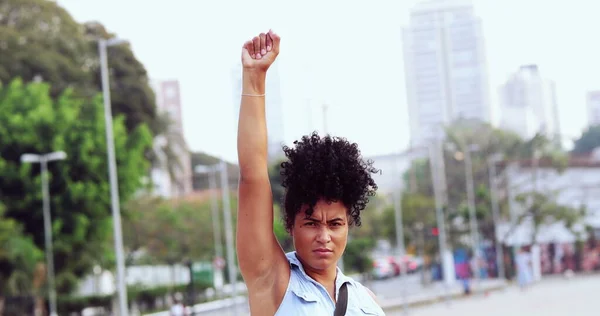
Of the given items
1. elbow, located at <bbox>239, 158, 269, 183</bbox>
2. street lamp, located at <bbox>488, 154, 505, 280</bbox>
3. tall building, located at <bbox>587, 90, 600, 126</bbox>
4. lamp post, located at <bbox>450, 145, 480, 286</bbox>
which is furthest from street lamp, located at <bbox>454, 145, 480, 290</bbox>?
tall building, located at <bbox>587, 90, 600, 126</bbox>

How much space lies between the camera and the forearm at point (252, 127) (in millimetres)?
3320

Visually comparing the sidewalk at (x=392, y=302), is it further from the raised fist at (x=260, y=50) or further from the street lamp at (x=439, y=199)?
the raised fist at (x=260, y=50)

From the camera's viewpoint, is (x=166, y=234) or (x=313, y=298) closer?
(x=313, y=298)

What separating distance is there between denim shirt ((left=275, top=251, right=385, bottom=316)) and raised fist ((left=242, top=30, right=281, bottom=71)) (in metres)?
0.58

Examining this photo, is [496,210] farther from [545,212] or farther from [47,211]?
[47,211]

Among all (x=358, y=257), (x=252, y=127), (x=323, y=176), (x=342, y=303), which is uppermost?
(x=252, y=127)

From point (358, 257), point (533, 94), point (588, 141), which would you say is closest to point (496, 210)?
point (358, 257)

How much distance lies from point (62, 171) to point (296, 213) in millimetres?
36024

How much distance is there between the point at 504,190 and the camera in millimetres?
68625

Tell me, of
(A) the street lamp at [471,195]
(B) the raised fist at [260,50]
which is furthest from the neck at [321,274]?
(A) the street lamp at [471,195]

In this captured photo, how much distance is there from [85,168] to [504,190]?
117 feet

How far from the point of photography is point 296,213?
11.2 feet

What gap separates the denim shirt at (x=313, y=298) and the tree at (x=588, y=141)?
103 metres

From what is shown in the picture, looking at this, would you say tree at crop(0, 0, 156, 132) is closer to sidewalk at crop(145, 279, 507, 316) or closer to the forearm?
sidewalk at crop(145, 279, 507, 316)
